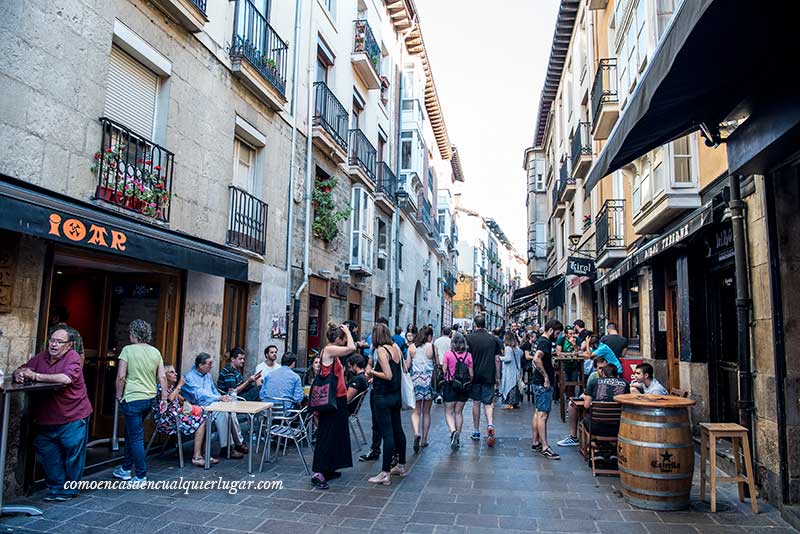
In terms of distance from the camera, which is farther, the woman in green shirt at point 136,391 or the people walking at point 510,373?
the people walking at point 510,373

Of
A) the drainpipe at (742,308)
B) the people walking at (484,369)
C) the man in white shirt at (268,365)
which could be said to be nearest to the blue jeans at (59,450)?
the man in white shirt at (268,365)

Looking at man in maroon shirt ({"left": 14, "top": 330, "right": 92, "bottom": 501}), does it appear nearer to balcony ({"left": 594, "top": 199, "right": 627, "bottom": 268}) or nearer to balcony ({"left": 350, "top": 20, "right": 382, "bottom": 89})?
balcony ({"left": 594, "top": 199, "right": 627, "bottom": 268})

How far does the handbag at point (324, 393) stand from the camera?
229 inches

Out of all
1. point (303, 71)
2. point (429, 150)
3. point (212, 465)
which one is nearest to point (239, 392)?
point (212, 465)

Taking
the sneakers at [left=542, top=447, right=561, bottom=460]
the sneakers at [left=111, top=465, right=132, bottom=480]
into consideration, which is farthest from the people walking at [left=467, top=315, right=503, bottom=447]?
the sneakers at [left=111, top=465, right=132, bottom=480]

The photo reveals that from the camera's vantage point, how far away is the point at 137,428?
5.76 metres

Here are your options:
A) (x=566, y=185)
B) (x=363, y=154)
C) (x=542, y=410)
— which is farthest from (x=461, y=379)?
(x=566, y=185)

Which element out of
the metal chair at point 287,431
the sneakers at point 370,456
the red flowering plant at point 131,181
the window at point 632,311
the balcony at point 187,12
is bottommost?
the sneakers at point 370,456

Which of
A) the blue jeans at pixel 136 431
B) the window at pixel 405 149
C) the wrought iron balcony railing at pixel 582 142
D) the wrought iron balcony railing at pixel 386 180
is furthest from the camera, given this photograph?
the window at pixel 405 149

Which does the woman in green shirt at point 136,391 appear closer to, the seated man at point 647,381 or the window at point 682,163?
the seated man at point 647,381

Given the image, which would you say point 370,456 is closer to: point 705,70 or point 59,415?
point 59,415

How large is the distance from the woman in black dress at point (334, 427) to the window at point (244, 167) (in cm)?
497

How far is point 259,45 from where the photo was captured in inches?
394

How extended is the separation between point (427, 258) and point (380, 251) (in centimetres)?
1085
